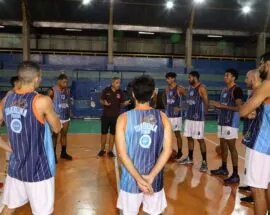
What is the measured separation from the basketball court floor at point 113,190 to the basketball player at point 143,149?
158cm

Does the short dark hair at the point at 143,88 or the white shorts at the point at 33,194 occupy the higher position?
the short dark hair at the point at 143,88

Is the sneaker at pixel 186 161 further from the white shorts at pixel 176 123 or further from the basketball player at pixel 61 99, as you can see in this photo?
the basketball player at pixel 61 99

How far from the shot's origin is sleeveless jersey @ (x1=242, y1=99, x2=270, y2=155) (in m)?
3.13

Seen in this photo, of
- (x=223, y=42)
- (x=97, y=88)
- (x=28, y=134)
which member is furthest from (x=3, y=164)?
(x=223, y=42)

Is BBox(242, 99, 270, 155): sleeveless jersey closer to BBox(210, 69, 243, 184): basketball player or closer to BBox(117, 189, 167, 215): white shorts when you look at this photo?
BBox(117, 189, 167, 215): white shorts

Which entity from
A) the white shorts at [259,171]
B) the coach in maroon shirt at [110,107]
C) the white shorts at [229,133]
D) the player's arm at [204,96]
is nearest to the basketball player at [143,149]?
the white shorts at [259,171]

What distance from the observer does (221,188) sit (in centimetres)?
530

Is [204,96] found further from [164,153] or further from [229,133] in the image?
[164,153]

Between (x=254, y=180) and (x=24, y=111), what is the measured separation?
2.33 meters

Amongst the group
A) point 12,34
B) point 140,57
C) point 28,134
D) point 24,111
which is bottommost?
Result: point 28,134

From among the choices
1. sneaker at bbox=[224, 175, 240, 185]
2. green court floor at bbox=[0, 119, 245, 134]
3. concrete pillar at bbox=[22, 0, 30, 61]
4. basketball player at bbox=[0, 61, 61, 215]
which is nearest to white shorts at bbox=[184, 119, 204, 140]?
sneaker at bbox=[224, 175, 240, 185]

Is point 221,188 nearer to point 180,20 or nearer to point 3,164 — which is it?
point 3,164

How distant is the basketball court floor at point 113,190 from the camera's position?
4285mm

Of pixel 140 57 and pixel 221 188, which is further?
pixel 140 57
